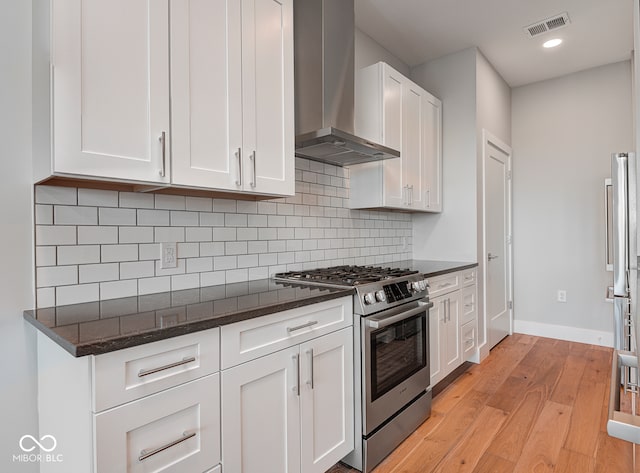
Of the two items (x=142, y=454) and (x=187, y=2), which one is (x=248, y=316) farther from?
(x=187, y=2)

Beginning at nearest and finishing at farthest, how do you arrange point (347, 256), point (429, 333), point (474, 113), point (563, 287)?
point (429, 333) < point (347, 256) < point (474, 113) < point (563, 287)

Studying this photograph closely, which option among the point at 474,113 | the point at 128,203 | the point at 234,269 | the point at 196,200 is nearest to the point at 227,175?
the point at 196,200

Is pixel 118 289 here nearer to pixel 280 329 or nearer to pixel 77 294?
pixel 77 294

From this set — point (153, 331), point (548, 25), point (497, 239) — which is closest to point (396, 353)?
point (153, 331)

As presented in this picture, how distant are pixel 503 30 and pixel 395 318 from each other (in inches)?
108

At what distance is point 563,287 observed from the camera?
411 cm

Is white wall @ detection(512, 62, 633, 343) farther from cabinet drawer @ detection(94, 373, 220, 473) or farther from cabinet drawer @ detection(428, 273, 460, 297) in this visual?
cabinet drawer @ detection(94, 373, 220, 473)

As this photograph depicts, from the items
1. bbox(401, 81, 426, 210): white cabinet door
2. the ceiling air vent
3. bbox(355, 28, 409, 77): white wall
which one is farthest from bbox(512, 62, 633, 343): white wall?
bbox(355, 28, 409, 77): white wall

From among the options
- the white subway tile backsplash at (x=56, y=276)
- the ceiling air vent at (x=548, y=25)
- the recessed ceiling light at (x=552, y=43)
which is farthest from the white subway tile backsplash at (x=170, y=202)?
the recessed ceiling light at (x=552, y=43)

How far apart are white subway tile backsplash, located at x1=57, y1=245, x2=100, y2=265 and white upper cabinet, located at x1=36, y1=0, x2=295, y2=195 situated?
0.30m

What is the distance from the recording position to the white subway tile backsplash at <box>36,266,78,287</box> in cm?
139

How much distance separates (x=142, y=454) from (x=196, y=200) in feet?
3.83

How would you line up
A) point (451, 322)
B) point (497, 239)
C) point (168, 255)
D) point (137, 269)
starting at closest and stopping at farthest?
Result: point (137, 269) → point (168, 255) → point (451, 322) → point (497, 239)

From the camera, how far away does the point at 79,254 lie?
1476 mm
